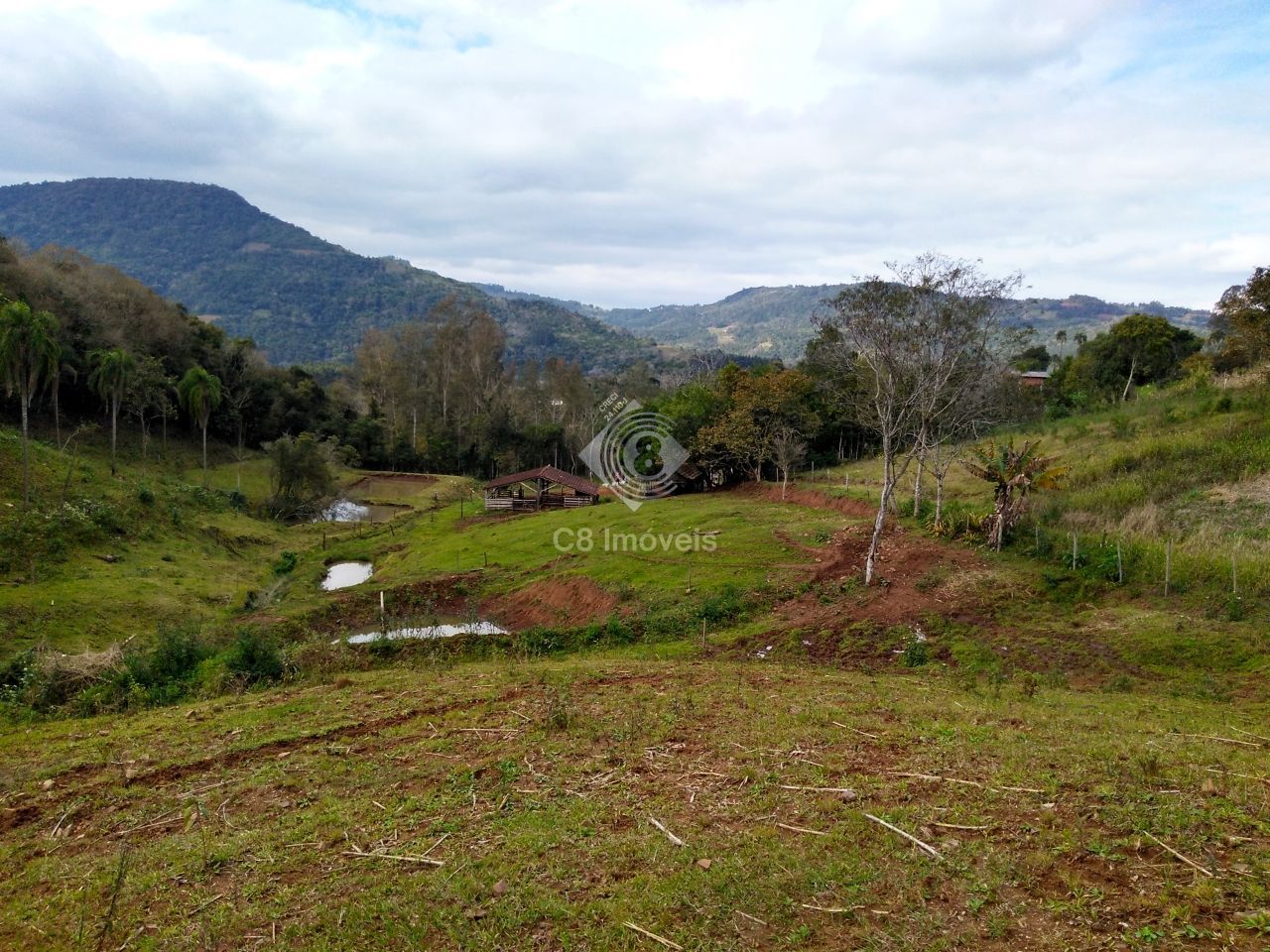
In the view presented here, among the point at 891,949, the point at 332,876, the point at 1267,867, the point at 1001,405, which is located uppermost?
the point at 1001,405

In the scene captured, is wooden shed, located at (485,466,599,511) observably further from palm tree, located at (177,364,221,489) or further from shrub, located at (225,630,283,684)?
shrub, located at (225,630,283,684)

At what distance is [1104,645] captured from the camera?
44.6ft

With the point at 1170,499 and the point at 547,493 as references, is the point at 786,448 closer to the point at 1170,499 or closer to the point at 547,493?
the point at 547,493

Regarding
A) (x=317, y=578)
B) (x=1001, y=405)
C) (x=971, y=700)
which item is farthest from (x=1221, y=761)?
(x=1001, y=405)

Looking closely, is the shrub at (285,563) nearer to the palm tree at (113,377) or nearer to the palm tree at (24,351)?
the palm tree at (24,351)

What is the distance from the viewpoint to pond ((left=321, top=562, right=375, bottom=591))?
96.3ft

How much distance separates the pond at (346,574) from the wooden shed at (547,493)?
1109 cm

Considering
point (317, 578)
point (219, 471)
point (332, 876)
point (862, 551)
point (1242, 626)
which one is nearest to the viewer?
point (332, 876)

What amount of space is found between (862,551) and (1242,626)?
978cm

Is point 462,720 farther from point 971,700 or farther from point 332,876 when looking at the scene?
point 971,700

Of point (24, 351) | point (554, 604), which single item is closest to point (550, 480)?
point (554, 604)

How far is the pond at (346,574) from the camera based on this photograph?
29353 mm

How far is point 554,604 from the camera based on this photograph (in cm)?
2197

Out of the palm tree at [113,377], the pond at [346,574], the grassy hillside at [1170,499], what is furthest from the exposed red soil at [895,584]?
the palm tree at [113,377]
